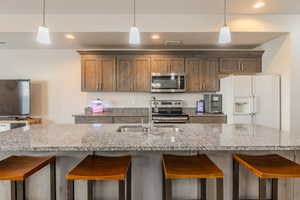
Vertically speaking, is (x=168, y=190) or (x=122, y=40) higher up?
(x=122, y=40)

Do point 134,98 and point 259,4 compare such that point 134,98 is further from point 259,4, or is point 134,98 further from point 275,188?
point 275,188

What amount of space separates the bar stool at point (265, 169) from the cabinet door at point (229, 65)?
2740 millimetres

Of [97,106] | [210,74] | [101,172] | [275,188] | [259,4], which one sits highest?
[259,4]

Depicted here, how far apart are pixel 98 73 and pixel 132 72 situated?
2.24ft

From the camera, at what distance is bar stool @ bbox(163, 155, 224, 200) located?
148 cm

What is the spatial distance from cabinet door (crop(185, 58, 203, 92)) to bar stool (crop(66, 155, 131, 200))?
284 centimetres

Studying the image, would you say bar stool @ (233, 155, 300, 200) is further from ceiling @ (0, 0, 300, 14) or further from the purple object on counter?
the purple object on counter

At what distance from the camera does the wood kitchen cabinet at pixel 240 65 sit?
426 cm

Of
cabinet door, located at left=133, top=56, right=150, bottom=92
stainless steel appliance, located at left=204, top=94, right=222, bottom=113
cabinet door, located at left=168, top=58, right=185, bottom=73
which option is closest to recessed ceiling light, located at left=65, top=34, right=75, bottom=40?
cabinet door, located at left=133, top=56, right=150, bottom=92

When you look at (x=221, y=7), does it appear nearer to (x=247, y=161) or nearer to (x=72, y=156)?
(x=247, y=161)

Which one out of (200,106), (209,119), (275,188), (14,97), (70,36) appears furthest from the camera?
(200,106)

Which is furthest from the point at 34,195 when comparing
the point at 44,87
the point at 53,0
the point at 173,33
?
the point at 44,87

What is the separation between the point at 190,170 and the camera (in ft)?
5.06

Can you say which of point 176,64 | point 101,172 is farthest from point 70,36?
point 101,172
